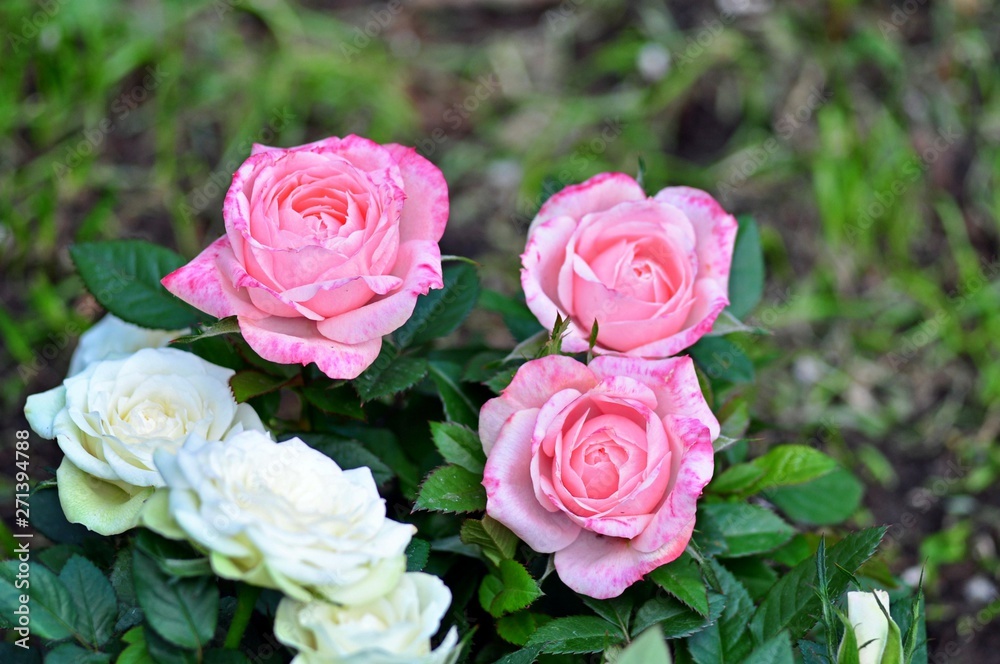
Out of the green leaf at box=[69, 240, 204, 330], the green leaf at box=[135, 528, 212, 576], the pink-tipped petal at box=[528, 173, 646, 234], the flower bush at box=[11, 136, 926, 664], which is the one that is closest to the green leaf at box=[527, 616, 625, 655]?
the flower bush at box=[11, 136, 926, 664]

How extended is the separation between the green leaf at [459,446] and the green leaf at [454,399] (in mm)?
56

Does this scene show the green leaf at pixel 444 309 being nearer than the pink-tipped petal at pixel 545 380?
No

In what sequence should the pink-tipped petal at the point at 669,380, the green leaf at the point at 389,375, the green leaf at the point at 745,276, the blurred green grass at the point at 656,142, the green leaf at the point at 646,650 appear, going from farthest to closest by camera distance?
the blurred green grass at the point at 656,142, the green leaf at the point at 745,276, the green leaf at the point at 389,375, the pink-tipped petal at the point at 669,380, the green leaf at the point at 646,650

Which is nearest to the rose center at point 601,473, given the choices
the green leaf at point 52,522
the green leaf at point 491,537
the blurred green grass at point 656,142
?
the green leaf at point 491,537

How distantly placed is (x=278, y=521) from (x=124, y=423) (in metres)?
0.28

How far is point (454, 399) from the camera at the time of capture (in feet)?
3.58

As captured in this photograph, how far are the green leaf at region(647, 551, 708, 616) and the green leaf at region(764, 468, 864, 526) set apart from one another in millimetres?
325

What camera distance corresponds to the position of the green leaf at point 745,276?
4.02ft

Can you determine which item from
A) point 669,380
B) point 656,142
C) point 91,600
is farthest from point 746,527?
point 656,142

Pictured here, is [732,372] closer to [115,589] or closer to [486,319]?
[115,589]

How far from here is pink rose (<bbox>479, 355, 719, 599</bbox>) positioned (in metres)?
0.86

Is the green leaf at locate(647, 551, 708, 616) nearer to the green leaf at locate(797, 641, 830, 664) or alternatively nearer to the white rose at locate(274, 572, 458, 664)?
the green leaf at locate(797, 641, 830, 664)

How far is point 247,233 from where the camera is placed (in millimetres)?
875

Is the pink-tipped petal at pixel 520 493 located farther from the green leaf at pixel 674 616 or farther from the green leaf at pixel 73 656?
the green leaf at pixel 73 656
